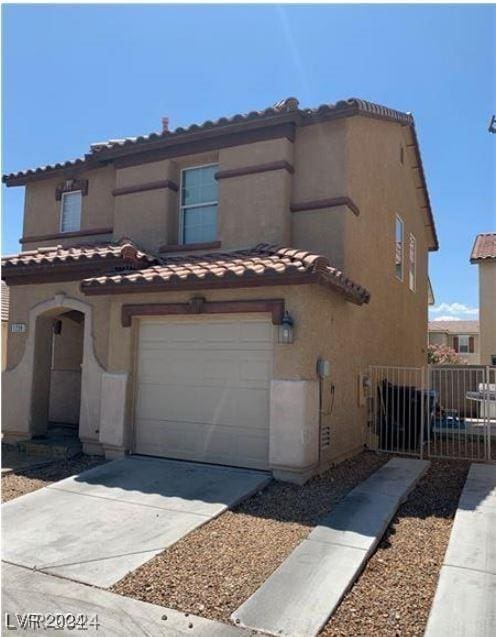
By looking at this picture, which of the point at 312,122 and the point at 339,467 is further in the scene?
the point at 312,122

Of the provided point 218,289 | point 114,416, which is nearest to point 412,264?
point 218,289

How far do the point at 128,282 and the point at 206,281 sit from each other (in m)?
1.64

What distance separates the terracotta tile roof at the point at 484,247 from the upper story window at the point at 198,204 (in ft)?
57.6

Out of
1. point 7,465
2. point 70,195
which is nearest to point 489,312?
point 70,195

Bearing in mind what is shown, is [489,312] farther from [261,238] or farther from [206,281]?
[206,281]

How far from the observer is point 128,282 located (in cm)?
962

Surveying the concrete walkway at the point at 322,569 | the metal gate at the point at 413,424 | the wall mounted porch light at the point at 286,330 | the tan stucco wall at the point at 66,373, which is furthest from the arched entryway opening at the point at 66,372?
the concrete walkway at the point at 322,569

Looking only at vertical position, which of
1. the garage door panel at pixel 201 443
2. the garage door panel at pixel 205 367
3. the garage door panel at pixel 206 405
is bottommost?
the garage door panel at pixel 201 443

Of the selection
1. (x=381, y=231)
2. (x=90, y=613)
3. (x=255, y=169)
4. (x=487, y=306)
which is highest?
(x=255, y=169)

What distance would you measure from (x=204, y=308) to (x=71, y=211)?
6507mm

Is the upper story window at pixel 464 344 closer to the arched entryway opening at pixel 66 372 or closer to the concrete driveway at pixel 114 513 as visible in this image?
the arched entryway opening at pixel 66 372

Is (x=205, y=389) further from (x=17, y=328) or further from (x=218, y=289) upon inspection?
(x=17, y=328)

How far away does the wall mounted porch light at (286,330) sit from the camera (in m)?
8.48

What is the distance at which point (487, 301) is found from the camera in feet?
81.7
